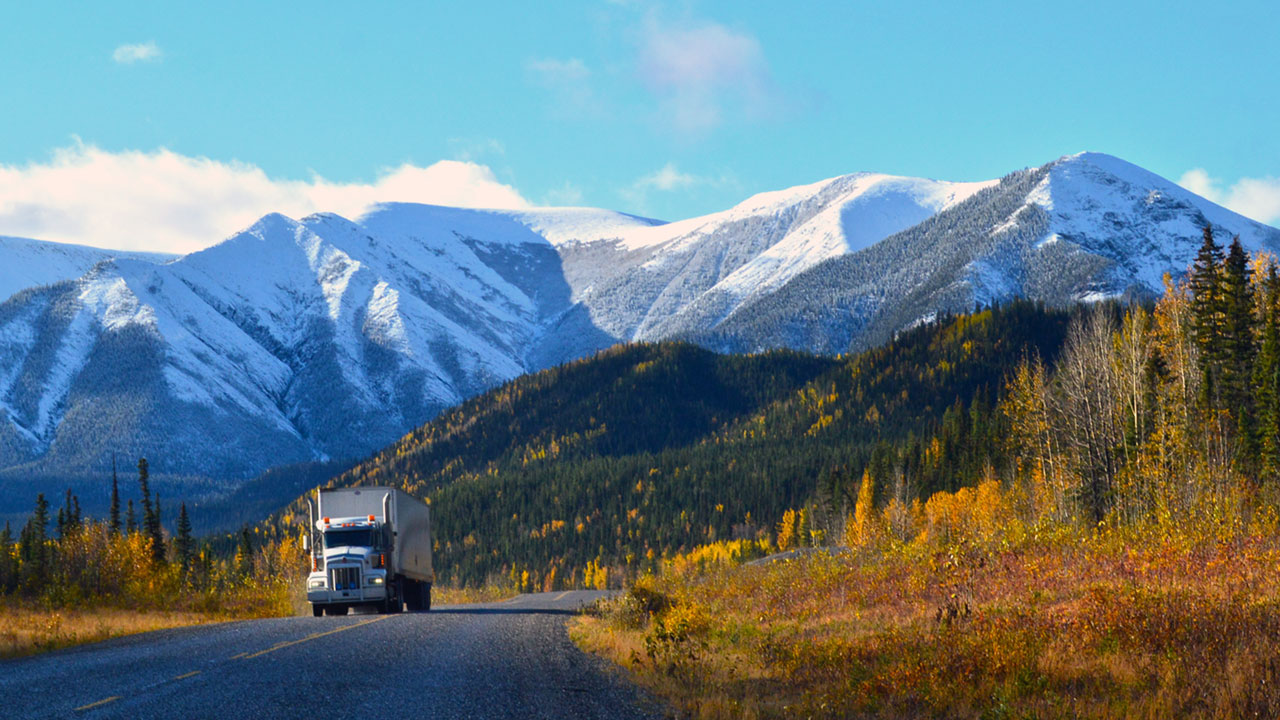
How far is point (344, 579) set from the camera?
39.4m

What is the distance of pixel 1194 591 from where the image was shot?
777 inches

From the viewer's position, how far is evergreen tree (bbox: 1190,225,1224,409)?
57766mm

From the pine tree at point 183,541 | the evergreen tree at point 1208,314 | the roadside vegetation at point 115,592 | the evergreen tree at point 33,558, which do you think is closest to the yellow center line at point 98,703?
the roadside vegetation at point 115,592

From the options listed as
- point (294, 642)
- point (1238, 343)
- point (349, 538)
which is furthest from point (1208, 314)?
point (294, 642)

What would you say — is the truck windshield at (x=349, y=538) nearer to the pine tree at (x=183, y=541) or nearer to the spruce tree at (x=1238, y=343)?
the spruce tree at (x=1238, y=343)

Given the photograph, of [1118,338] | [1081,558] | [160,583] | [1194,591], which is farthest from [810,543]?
[1194,591]

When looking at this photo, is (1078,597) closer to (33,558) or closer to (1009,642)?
(1009,642)

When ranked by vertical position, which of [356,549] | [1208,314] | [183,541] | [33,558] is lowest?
[356,549]

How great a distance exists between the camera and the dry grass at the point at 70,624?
78.3 feet

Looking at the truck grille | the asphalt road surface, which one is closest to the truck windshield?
the truck grille

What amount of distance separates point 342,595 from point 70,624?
9970mm

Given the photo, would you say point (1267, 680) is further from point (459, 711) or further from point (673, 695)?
point (459, 711)

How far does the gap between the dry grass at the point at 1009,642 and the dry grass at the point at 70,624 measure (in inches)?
476

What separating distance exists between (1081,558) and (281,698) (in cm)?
2104
